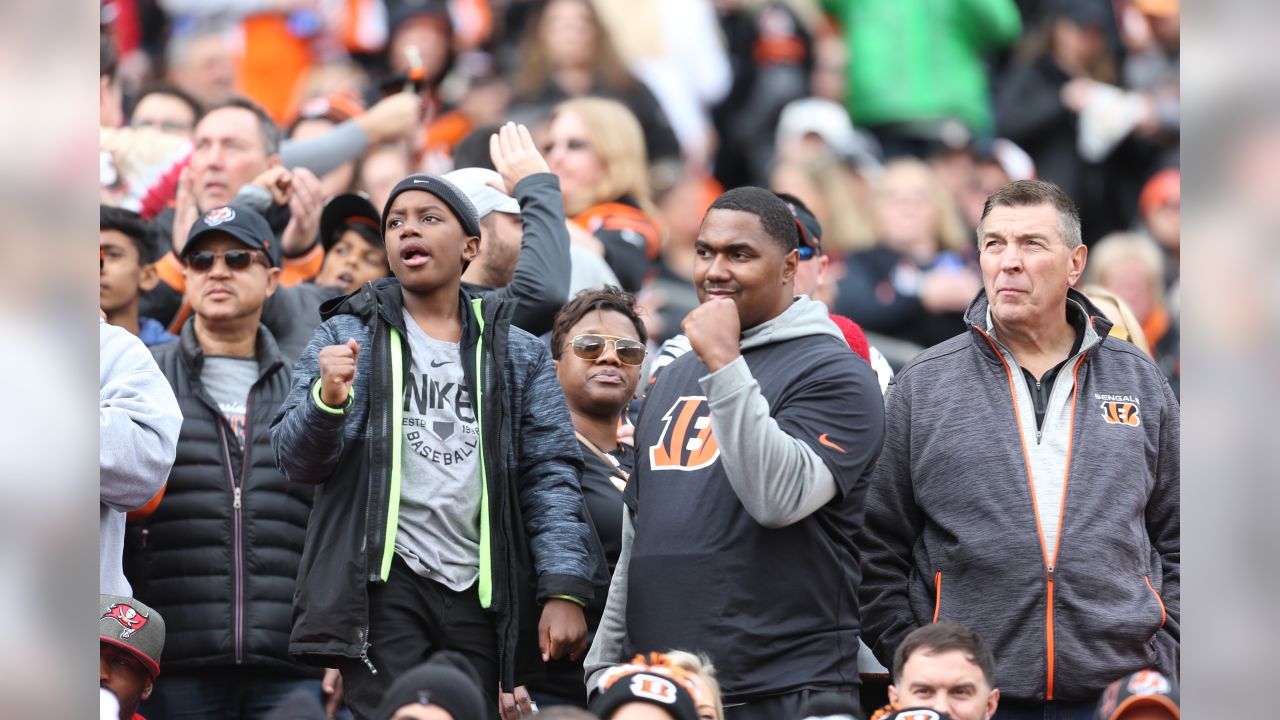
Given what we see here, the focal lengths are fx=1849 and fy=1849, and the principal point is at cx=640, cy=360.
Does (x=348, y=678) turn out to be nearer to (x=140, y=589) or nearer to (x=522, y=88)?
(x=140, y=589)

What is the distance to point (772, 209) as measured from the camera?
4.78 metres

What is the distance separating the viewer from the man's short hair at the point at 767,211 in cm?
474

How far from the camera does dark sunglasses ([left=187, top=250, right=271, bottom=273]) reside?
5.67 m

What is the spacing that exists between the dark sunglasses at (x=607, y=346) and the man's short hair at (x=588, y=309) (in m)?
0.10

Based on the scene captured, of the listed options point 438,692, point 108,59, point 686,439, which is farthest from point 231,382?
point 108,59

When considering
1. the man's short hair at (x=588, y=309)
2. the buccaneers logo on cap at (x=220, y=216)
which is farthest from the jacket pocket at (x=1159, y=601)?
the buccaneers logo on cap at (x=220, y=216)

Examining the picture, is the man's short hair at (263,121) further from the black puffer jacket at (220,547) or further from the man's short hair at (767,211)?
the man's short hair at (767,211)

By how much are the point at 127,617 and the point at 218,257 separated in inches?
51.3

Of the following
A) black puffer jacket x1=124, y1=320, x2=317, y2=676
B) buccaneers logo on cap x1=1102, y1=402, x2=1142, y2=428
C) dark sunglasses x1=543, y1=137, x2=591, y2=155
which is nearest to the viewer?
buccaneers logo on cap x1=1102, y1=402, x2=1142, y2=428

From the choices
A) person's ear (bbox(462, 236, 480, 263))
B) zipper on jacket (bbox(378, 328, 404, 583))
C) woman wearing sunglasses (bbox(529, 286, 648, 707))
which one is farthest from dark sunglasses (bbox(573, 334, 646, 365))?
zipper on jacket (bbox(378, 328, 404, 583))

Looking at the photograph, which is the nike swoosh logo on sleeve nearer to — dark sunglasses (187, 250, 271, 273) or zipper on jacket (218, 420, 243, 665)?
zipper on jacket (218, 420, 243, 665)

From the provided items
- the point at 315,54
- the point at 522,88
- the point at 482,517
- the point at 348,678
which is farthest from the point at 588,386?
the point at 315,54

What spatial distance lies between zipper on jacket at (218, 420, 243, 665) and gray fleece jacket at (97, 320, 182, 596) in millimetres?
293

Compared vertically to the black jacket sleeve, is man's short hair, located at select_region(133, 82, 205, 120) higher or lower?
higher
